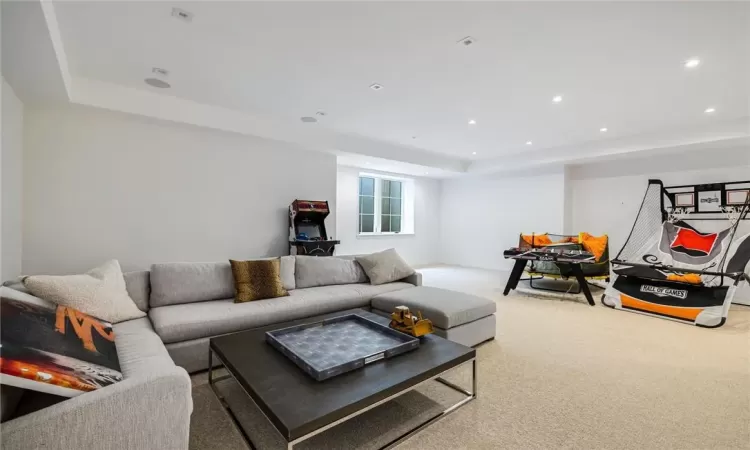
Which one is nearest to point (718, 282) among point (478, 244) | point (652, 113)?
point (652, 113)

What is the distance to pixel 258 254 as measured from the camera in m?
4.82

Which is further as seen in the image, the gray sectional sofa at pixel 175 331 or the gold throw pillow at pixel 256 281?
the gold throw pillow at pixel 256 281

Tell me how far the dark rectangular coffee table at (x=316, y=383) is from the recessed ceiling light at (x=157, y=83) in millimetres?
2931

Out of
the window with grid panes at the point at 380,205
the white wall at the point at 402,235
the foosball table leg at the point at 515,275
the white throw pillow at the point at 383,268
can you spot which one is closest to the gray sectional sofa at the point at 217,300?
the white throw pillow at the point at 383,268

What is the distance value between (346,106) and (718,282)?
5352 millimetres

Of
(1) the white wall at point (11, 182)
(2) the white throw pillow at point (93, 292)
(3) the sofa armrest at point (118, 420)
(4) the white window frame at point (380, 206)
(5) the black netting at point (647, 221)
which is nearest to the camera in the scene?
(3) the sofa armrest at point (118, 420)

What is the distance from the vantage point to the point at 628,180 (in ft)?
19.4

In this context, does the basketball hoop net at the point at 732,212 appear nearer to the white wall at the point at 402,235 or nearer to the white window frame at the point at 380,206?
the white wall at the point at 402,235

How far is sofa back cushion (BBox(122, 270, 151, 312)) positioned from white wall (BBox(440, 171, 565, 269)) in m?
6.89

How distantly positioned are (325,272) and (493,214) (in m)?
5.40

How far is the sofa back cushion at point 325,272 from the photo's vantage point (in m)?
3.53

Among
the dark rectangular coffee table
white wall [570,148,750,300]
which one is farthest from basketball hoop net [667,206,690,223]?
the dark rectangular coffee table

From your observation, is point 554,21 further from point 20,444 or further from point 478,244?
point 478,244

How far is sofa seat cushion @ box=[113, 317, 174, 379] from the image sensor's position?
1.54 meters
